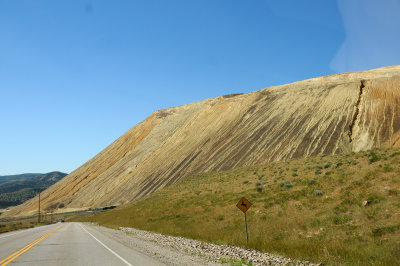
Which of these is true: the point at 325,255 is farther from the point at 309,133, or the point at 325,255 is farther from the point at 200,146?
the point at 200,146

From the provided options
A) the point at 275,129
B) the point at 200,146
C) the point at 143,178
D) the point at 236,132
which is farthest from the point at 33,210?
the point at 275,129

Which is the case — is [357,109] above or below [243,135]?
above

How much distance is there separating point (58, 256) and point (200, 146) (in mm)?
56250

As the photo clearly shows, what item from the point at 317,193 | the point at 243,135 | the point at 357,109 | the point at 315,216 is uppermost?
the point at 357,109

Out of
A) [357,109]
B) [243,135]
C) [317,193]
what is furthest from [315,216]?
[243,135]

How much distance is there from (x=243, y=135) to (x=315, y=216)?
146 ft

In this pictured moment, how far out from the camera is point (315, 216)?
59.7ft

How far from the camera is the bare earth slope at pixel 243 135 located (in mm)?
49625

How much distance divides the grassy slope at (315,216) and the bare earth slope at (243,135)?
17.2 meters

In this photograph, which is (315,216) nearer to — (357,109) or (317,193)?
(317,193)

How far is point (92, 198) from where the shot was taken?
7869 cm

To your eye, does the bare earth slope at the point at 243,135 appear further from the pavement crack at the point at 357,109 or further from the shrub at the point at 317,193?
the shrub at the point at 317,193

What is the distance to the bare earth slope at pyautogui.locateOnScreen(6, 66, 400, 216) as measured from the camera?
49.6m

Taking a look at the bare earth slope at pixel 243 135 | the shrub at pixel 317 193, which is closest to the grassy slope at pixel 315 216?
the shrub at pixel 317 193
